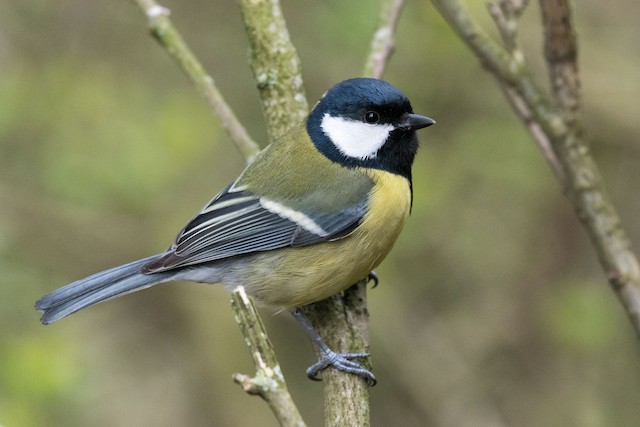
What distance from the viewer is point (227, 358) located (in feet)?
15.2

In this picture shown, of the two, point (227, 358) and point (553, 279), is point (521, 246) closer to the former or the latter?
point (553, 279)

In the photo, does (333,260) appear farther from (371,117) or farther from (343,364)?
(371,117)

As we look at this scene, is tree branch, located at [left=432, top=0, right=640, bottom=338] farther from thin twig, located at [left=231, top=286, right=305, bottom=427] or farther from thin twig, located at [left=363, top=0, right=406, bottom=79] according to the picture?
thin twig, located at [left=231, top=286, right=305, bottom=427]

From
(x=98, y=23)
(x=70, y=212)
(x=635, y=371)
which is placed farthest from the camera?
(x=98, y=23)

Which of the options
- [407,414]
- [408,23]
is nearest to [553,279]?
[407,414]

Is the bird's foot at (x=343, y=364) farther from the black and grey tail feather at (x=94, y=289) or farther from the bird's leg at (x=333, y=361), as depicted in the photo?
the black and grey tail feather at (x=94, y=289)

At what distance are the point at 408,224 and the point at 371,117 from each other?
153 centimetres

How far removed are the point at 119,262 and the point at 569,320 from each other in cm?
262

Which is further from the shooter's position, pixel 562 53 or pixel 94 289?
pixel 94 289

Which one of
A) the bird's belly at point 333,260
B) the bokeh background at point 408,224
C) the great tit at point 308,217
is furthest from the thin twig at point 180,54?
the bokeh background at point 408,224

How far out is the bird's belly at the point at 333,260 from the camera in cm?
286

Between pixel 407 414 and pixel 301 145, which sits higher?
pixel 301 145

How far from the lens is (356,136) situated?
3031 mm

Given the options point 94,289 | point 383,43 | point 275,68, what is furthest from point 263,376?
point 383,43
